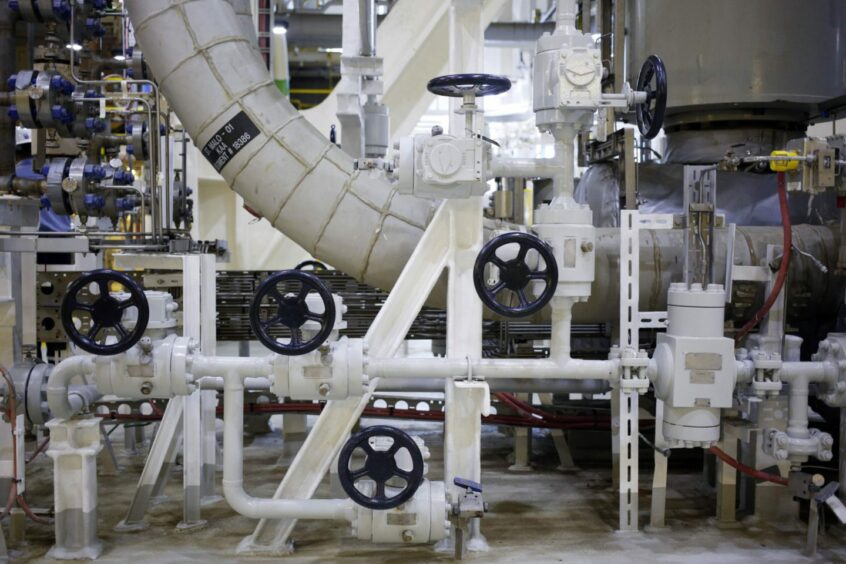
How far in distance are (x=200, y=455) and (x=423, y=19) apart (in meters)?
3.79

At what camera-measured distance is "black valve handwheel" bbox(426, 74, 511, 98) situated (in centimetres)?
209

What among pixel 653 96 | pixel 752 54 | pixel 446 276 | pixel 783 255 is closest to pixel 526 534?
pixel 446 276

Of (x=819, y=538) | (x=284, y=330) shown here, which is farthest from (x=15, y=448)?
(x=819, y=538)

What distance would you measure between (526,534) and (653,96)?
1.42m

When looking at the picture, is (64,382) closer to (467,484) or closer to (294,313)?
(294,313)

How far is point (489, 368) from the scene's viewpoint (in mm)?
2365

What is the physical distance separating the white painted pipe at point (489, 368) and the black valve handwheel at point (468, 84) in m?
0.77

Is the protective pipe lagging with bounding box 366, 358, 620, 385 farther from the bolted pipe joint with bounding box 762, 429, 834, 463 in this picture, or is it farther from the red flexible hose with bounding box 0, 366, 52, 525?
the red flexible hose with bounding box 0, 366, 52, 525

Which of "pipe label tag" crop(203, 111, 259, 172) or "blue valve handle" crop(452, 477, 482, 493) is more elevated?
"pipe label tag" crop(203, 111, 259, 172)

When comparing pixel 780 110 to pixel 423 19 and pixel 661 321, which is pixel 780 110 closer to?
pixel 661 321

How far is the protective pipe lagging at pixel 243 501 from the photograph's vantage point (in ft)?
7.63

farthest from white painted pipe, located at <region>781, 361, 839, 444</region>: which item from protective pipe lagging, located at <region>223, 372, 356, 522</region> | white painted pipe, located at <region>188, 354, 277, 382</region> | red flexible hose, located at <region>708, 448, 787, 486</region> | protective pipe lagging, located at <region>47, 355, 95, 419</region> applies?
protective pipe lagging, located at <region>47, 355, 95, 419</region>

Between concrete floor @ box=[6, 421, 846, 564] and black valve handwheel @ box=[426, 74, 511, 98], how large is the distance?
1.36 meters

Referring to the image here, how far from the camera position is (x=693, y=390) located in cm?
231
